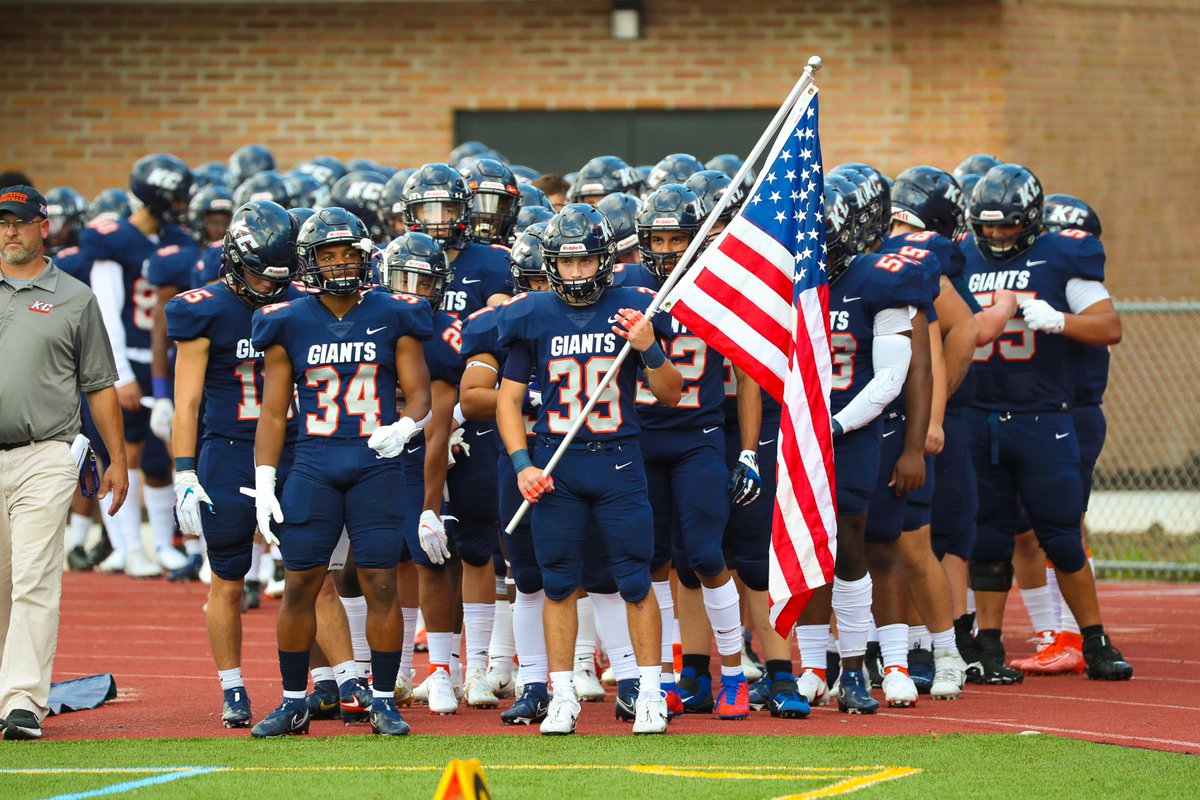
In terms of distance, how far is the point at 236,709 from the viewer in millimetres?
7789

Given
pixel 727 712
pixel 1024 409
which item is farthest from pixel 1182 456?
pixel 727 712

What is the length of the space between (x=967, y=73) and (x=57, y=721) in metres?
11.4

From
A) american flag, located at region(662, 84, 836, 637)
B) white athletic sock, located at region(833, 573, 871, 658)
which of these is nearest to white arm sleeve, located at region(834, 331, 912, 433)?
american flag, located at region(662, 84, 836, 637)

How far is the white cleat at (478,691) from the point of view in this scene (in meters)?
8.47

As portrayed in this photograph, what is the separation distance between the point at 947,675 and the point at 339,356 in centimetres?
321

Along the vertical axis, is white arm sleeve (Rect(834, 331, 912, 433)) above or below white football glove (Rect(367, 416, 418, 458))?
above

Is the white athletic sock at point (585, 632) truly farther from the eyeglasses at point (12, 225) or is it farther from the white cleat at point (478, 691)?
the eyeglasses at point (12, 225)

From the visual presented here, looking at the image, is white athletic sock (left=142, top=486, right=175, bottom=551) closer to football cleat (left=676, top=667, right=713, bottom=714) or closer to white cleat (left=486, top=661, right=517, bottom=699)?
white cleat (left=486, top=661, right=517, bottom=699)

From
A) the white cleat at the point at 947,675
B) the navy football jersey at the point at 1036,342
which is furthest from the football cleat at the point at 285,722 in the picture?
the navy football jersey at the point at 1036,342

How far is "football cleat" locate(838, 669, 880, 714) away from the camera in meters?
7.98

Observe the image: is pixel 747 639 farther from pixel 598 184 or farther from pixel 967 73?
pixel 967 73

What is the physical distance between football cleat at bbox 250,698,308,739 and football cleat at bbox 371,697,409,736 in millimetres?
282

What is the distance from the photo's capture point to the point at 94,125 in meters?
18.0

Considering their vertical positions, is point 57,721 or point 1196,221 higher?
point 1196,221
